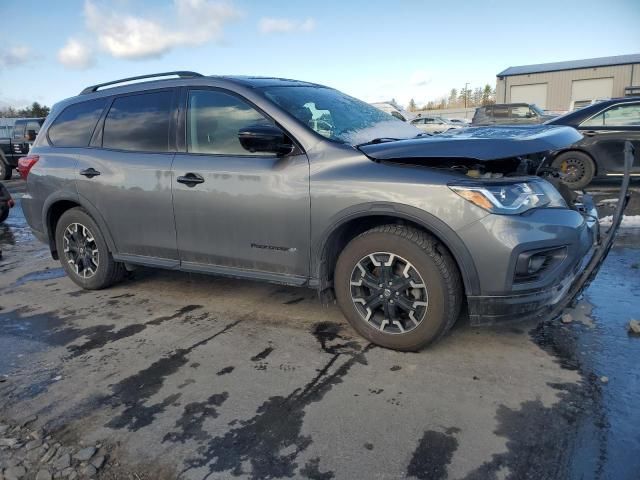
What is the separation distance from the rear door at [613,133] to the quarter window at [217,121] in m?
7.03

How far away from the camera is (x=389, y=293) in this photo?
322 centimetres

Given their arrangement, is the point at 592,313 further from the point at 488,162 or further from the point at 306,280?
the point at 306,280

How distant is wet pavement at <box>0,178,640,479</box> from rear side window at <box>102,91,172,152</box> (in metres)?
1.43

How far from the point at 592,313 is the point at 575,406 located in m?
1.38

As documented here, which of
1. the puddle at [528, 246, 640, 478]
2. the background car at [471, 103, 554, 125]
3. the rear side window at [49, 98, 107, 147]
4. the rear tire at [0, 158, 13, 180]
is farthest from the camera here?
the background car at [471, 103, 554, 125]

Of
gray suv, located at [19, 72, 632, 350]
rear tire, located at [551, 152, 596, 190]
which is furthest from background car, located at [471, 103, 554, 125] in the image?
gray suv, located at [19, 72, 632, 350]

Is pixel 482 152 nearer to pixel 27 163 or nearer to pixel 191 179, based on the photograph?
pixel 191 179

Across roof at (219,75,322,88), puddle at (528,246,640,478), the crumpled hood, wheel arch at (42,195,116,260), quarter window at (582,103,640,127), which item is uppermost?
roof at (219,75,322,88)

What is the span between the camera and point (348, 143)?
349 cm

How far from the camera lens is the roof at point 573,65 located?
37.5 metres

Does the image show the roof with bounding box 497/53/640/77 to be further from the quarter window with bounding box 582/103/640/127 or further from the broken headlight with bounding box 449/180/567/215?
the broken headlight with bounding box 449/180/567/215

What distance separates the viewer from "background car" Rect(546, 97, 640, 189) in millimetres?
8367

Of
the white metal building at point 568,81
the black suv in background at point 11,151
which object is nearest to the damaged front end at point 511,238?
the black suv in background at point 11,151

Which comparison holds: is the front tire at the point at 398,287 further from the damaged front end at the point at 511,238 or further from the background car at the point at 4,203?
the background car at the point at 4,203
